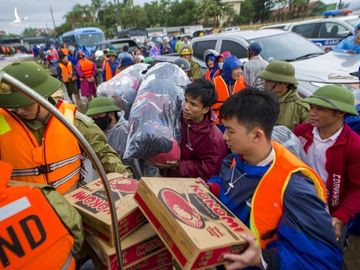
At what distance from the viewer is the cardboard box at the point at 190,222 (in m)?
1.13

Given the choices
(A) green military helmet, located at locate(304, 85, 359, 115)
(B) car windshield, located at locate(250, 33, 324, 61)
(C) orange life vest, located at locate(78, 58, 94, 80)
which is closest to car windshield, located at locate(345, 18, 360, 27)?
(B) car windshield, located at locate(250, 33, 324, 61)

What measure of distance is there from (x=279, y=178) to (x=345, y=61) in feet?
15.7

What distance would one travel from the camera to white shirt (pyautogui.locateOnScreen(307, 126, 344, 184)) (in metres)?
2.08

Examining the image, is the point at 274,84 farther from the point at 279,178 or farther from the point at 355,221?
the point at 279,178

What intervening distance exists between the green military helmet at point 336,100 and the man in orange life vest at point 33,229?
1.77m

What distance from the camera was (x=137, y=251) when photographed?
141cm

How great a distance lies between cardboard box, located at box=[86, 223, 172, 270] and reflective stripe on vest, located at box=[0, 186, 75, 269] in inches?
8.3

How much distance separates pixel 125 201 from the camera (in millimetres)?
1502

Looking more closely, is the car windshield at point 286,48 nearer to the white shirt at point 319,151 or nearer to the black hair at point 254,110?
the white shirt at point 319,151

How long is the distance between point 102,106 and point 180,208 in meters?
1.87

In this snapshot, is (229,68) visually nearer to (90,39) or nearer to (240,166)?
(240,166)

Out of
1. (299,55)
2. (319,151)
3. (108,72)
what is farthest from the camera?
(108,72)

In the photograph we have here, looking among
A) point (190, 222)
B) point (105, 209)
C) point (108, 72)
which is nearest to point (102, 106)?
point (105, 209)

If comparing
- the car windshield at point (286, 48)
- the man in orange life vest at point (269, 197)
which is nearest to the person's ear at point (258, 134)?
the man in orange life vest at point (269, 197)
